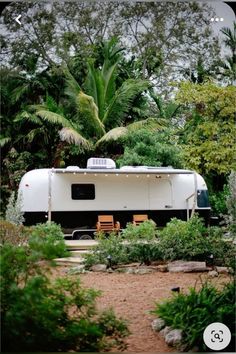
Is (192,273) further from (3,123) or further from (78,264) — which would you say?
(3,123)

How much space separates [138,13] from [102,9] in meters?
0.24

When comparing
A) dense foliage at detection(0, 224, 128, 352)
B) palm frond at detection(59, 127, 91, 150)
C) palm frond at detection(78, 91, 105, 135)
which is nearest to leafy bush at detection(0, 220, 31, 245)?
dense foliage at detection(0, 224, 128, 352)

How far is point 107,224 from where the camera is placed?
3.83 metres

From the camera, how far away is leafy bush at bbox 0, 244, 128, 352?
7.60ft

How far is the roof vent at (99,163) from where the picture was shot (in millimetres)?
3629

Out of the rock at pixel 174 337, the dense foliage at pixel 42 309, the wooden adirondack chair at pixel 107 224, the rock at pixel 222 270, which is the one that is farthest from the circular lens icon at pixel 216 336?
the wooden adirondack chair at pixel 107 224

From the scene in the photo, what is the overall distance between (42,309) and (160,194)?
192cm

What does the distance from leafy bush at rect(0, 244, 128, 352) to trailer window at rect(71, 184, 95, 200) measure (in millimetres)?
1531

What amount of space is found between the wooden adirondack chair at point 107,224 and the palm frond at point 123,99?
0.74 meters

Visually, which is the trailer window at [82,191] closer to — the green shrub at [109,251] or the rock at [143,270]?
the green shrub at [109,251]

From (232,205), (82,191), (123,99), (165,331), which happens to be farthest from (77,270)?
(123,99)

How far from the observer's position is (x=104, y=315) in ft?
8.38

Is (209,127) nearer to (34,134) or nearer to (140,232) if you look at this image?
(140,232)

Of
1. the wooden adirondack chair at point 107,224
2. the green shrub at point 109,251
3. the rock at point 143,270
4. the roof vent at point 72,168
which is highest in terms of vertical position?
the roof vent at point 72,168
